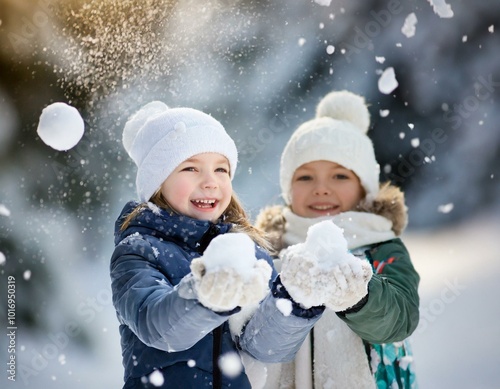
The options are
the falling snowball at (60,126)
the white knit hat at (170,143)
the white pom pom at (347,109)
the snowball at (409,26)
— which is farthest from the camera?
the snowball at (409,26)

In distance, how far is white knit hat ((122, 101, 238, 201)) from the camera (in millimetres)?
2158

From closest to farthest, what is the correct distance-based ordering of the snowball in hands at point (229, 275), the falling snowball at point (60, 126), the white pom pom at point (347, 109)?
the snowball in hands at point (229, 275) < the falling snowball at point (60, 126) < the white pom pom at point (347, 109)

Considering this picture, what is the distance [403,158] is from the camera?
16.4ft

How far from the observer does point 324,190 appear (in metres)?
2.96

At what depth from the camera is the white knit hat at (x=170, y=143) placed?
7.08 feet

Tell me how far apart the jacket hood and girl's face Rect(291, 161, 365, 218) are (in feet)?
3.08

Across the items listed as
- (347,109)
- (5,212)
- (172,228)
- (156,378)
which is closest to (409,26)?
(347,109)

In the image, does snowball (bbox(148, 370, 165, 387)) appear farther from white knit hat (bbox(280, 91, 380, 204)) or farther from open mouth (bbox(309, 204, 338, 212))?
white knit hat (bbox(280, 91, 380, 204))

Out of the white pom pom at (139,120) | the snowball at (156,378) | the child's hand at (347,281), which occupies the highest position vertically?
the white pom pom at (139,120)

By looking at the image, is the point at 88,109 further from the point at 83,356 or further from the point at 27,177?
the point at 83,356

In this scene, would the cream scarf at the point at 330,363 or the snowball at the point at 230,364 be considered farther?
the cream scarf at the point at 330,363

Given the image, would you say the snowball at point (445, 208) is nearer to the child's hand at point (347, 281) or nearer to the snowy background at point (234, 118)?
the snowy background at point (234, 118)

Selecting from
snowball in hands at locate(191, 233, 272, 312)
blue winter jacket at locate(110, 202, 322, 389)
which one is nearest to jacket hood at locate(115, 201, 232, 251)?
blue winter jacket at locate(110, 202, 322, 389)

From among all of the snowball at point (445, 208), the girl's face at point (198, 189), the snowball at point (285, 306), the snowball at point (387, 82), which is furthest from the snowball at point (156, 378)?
the snowball at point (445, 208)
